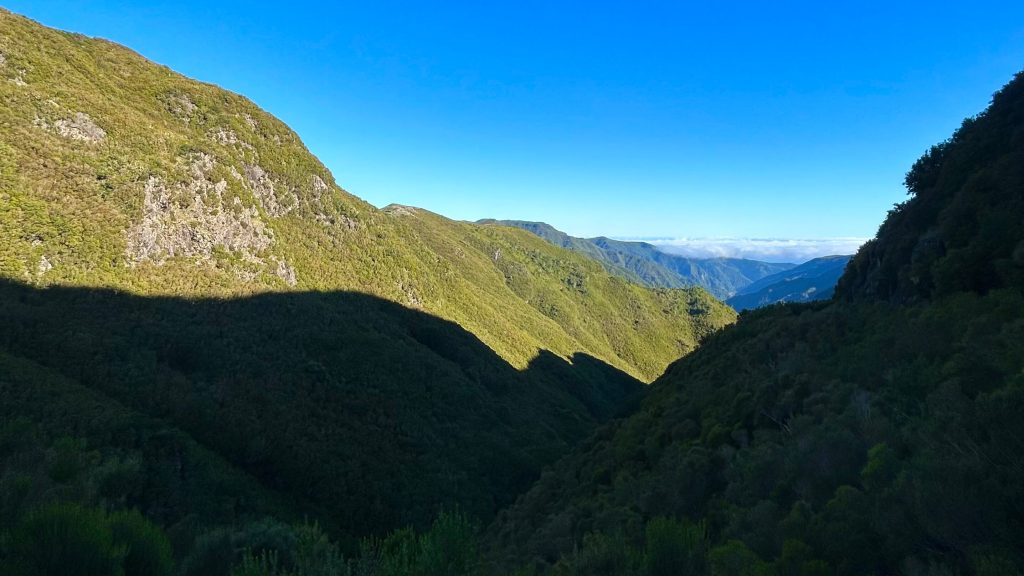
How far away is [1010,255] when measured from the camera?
17891 millimetres

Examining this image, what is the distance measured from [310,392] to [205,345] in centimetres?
1220

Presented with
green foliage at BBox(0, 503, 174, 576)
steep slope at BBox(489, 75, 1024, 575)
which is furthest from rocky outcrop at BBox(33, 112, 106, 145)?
steep slope at BBox(489, 75, 1024, 575)

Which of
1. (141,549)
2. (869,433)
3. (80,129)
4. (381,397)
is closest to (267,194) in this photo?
(80,129)

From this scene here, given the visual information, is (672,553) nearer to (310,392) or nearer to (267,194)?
(310,392)

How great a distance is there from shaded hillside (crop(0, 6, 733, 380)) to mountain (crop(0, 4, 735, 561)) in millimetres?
319

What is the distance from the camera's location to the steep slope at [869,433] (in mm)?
7055

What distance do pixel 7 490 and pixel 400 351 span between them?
54025 mm

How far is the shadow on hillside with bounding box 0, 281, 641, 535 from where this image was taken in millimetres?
37250

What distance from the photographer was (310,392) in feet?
163

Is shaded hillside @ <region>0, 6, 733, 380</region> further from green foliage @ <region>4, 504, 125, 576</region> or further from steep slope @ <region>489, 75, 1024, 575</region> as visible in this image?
steep slope @ <region>489, 75, 1024, 575</region>

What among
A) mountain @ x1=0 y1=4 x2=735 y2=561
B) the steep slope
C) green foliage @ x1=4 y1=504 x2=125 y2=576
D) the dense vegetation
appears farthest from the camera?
mountain @ x1=0 y1=4 x2=735 y2=561

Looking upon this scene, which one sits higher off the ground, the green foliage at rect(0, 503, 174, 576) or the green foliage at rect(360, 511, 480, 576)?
the green foliage at rect(0, 503, 174, 576)

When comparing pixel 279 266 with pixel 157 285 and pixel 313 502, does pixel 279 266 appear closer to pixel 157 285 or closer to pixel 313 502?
pixel 157 285

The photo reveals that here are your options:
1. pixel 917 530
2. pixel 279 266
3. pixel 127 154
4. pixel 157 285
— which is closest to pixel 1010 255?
pixel 917 530
